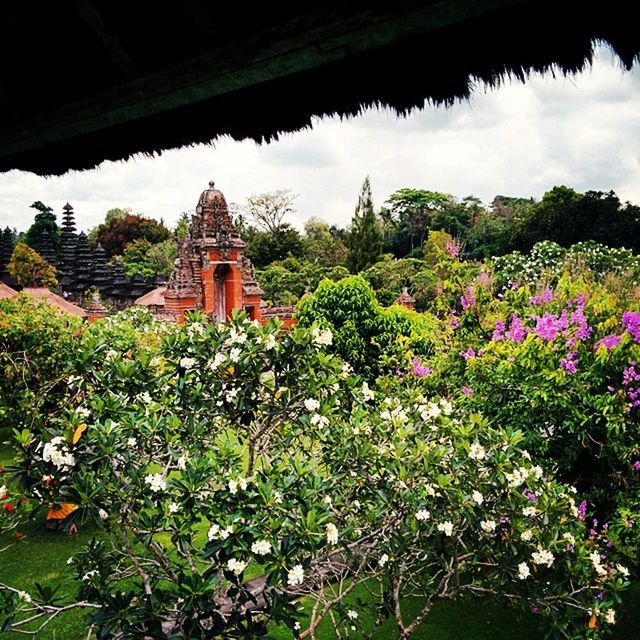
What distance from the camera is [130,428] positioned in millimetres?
2490

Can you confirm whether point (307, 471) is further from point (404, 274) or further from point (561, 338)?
point (404, 274)

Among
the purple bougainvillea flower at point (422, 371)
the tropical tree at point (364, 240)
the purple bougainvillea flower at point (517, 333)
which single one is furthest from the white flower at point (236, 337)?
the tropical tree at point (364, 240)

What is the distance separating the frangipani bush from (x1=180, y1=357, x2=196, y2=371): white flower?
0.04 feet

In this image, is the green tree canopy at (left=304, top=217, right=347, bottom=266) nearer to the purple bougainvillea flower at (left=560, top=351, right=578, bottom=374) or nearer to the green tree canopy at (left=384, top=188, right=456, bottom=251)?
the green tree canopy at (left=384, top=188, right=456, bottom=251)

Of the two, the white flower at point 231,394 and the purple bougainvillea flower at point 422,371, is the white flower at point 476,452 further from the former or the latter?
the purple bougainvillea flower at point 422,371

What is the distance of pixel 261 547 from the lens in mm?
2002

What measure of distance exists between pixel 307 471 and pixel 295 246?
27.1 m

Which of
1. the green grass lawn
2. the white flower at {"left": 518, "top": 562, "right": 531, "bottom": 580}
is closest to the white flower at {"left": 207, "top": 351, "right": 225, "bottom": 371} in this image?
the white flower at {"left": 518, "top": 562, "right": 531, "bottom": 580}

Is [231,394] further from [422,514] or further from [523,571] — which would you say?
[523,571]

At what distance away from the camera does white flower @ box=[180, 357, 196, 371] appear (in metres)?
2.88

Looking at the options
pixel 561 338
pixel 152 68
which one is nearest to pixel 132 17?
pixel 152 68

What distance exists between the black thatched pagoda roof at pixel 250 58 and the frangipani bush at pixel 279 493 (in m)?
1.26

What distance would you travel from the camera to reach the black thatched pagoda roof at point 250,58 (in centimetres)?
97

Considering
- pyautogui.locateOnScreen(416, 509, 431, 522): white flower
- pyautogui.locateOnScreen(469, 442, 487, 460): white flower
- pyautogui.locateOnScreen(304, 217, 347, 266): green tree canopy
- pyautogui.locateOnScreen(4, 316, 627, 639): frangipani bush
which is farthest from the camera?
pyautogui.locateOnScreen(304, 217, 347, 266): green tree canopy
